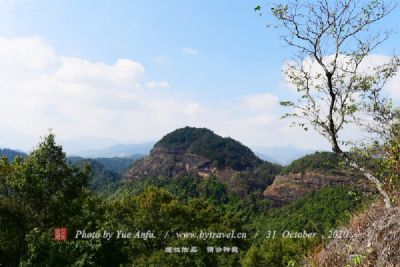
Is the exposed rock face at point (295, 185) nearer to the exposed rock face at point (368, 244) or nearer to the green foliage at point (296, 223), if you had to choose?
the green foliage at point (296, 223)

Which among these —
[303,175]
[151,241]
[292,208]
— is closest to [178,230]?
[151,241]

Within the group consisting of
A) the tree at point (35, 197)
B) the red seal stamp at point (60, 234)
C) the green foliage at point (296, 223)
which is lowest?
the green foliage at point (296, 223)

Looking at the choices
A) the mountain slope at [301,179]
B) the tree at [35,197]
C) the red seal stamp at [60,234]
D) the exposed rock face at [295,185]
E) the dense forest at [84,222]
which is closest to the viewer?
the dense forest at [84,222]

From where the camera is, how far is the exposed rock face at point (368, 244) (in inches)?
262

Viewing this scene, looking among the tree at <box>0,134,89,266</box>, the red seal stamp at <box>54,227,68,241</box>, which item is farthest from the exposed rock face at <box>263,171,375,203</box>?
the red seal stamp at <box>54,227,68,241</box>

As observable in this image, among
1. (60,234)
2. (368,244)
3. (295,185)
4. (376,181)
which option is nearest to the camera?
(368,244)

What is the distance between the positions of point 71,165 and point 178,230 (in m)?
14.3

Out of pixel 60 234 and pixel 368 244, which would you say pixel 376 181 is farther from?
pixel 60 234

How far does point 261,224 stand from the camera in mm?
128000

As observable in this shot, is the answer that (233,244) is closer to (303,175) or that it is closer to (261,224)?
(261,224)

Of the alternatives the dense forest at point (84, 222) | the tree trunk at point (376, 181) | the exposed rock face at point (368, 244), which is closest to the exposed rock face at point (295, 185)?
the dense forest at point (84, 222)

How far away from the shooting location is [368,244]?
23.4 feet

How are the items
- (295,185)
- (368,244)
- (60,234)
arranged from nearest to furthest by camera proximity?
(368,244), (60,234), (295,185)

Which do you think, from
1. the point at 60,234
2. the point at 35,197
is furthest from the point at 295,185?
the point at 60,234
